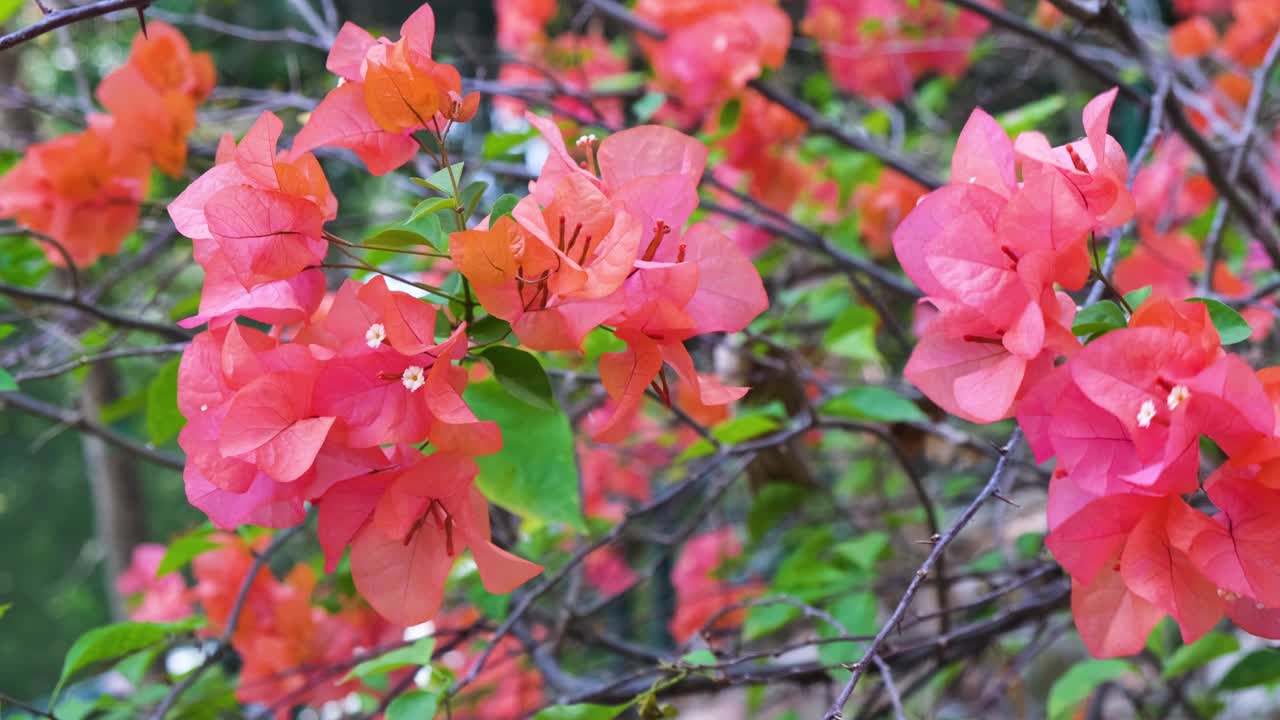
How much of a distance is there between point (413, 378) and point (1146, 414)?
0.33 metres

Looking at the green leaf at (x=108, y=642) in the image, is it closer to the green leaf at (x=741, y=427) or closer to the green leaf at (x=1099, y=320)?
the green leaf at (x=741, y=427)

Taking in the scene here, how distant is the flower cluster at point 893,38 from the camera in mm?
1879

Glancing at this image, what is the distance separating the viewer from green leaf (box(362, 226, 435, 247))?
0.50m

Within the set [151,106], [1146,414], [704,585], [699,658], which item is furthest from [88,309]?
[704,585]

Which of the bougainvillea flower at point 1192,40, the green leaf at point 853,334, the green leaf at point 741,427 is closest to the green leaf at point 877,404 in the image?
the green leaf at point 741,427

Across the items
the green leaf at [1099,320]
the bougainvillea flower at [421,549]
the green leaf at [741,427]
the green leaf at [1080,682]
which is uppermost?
the green leaf at [1099,320]

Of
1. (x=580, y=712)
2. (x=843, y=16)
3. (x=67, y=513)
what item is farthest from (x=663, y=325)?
(x=67, y=513)

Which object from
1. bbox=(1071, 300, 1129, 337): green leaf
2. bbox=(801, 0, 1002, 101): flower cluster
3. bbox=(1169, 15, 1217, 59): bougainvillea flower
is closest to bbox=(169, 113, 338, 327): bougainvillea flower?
bbox=(1071, 300, 1129, 337): green leaf

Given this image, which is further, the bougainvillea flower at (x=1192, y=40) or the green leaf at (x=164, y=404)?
the bougainvillea flower at (x=1192, y=40)

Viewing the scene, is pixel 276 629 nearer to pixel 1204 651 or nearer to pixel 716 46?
pixel 716 46

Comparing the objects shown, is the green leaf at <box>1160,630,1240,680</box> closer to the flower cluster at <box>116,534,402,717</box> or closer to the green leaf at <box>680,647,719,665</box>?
the green leaf at <box>680,647,719,665</box>

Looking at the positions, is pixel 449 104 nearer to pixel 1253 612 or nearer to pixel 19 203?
pixel 1253 612

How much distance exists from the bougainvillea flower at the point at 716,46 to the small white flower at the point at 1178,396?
0.76 metres

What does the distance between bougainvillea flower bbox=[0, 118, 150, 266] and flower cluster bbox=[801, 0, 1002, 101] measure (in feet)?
4.14
